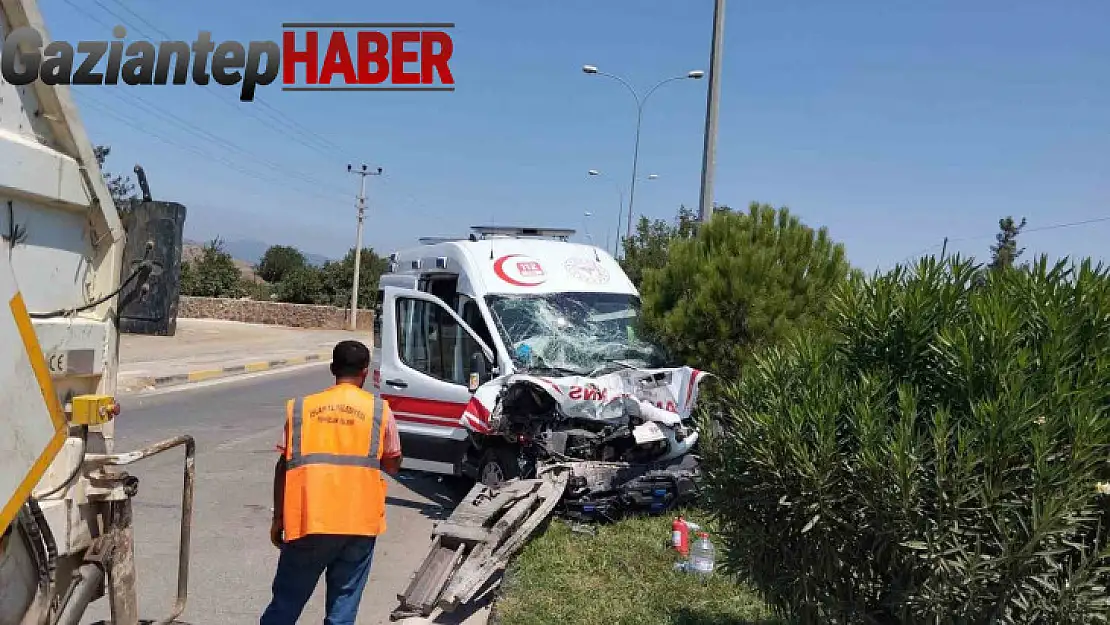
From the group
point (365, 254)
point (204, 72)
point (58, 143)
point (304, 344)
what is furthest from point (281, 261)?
point (58, 143)

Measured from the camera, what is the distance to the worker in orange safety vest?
359cm

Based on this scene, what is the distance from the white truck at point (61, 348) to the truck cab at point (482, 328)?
183 inches

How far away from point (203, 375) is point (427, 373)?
1219 centimetres

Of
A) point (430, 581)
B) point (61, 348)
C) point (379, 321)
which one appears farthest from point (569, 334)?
point (61, 348)

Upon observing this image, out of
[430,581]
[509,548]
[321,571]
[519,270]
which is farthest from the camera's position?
[519,270]

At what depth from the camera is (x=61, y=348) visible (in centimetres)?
278

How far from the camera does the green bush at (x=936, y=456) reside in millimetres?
2953

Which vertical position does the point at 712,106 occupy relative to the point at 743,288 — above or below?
above

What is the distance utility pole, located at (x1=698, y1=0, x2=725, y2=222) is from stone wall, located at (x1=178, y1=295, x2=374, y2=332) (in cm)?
3435

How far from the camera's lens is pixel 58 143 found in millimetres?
2816

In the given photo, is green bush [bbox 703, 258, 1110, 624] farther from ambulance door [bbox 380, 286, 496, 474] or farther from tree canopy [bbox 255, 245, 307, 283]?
tree canopy [bbox 255, 245, 307, 283]

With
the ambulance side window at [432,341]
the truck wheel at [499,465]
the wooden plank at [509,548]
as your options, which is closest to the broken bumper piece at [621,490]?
the wooden plank at [509,548]

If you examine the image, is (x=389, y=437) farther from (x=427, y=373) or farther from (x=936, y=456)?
(x=427, y=373)

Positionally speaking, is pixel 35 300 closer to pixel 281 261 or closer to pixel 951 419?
pixel 951 419
